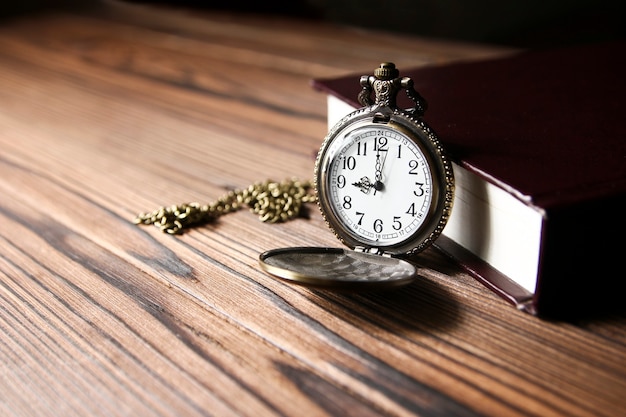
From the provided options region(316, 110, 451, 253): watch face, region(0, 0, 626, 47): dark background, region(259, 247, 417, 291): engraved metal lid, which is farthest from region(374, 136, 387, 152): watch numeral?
region(0, 0, 626, 47): dark background

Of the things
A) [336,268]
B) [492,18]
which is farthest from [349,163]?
[492,18]

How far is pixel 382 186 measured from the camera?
0.90 metres

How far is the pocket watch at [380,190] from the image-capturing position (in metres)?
0.86

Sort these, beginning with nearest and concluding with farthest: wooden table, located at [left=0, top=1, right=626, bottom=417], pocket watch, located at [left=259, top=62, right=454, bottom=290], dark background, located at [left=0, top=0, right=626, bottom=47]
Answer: wooden table, located at [left=0, top=1, right=626, bottom=417]
pocket watch, located at [left=259, top=62, right=454, bottom=290]
dark background, located at [left=0, top=0, right=626, bottom=47]

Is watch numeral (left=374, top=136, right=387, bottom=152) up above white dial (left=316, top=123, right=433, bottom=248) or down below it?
above

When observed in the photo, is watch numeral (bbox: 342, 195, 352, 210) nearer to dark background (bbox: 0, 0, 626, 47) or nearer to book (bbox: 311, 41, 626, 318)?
book (bbox: 311, 41, 626, 318)

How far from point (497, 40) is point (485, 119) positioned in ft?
4.53

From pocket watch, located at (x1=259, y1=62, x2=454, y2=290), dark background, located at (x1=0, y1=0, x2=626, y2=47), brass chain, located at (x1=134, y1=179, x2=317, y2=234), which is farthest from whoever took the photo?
dark background, located at (x1=0, y1=0, x2=626, y2=47)

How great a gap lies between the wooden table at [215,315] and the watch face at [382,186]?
0.07 metres

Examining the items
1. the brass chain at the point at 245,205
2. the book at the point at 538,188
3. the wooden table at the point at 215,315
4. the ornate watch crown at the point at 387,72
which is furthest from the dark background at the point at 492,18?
the ornate watch crown at the point at 387,72

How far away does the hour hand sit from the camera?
90 centimetres

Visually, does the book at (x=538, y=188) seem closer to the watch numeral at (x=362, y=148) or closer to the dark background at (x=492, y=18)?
the watch numeral at (x=362, y=148)

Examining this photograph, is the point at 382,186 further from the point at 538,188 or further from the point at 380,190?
the point at 538,188

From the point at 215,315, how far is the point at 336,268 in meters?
0.14
